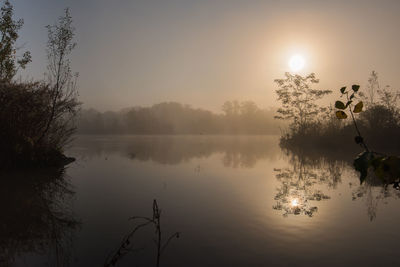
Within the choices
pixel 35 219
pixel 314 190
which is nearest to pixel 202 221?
pixel 35 219

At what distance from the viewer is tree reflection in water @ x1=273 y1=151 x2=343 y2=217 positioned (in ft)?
26.6

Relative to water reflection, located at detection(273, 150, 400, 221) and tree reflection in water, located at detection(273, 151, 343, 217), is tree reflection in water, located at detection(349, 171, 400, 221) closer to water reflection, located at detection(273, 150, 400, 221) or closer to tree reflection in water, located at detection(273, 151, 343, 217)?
water reflection, located at detection(273, 150, 400, 221)

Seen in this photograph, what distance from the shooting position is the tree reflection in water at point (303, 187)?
26.6 feet

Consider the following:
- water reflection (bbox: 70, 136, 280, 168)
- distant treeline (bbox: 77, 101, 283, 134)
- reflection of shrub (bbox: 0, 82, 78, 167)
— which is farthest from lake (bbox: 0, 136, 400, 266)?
distant treeline (bbox: 77, 101, 283, 134)

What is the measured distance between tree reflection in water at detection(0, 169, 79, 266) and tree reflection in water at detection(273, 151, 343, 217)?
17.2 feet

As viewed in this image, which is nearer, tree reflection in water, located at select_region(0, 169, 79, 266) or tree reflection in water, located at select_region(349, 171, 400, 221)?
tree reflection in water, located at select_region(0, 169, 79, 266)

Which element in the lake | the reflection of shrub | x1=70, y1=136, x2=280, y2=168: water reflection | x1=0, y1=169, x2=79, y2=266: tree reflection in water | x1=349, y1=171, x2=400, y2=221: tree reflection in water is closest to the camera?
the lake

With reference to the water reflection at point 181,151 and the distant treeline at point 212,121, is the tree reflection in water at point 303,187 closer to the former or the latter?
the water reflection at point 181,151

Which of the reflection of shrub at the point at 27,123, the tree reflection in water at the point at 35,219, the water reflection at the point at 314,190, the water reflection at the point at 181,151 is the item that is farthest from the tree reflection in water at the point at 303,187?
the reflection of shrub at the point at 27,123

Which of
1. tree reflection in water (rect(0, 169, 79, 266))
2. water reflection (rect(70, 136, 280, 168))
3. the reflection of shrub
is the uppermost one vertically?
the reflection of shrub

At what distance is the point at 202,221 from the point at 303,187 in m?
5.73

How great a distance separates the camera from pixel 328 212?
767cm

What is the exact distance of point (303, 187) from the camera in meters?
11.0

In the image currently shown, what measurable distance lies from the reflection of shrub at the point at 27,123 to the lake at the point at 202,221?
1.75 meters
